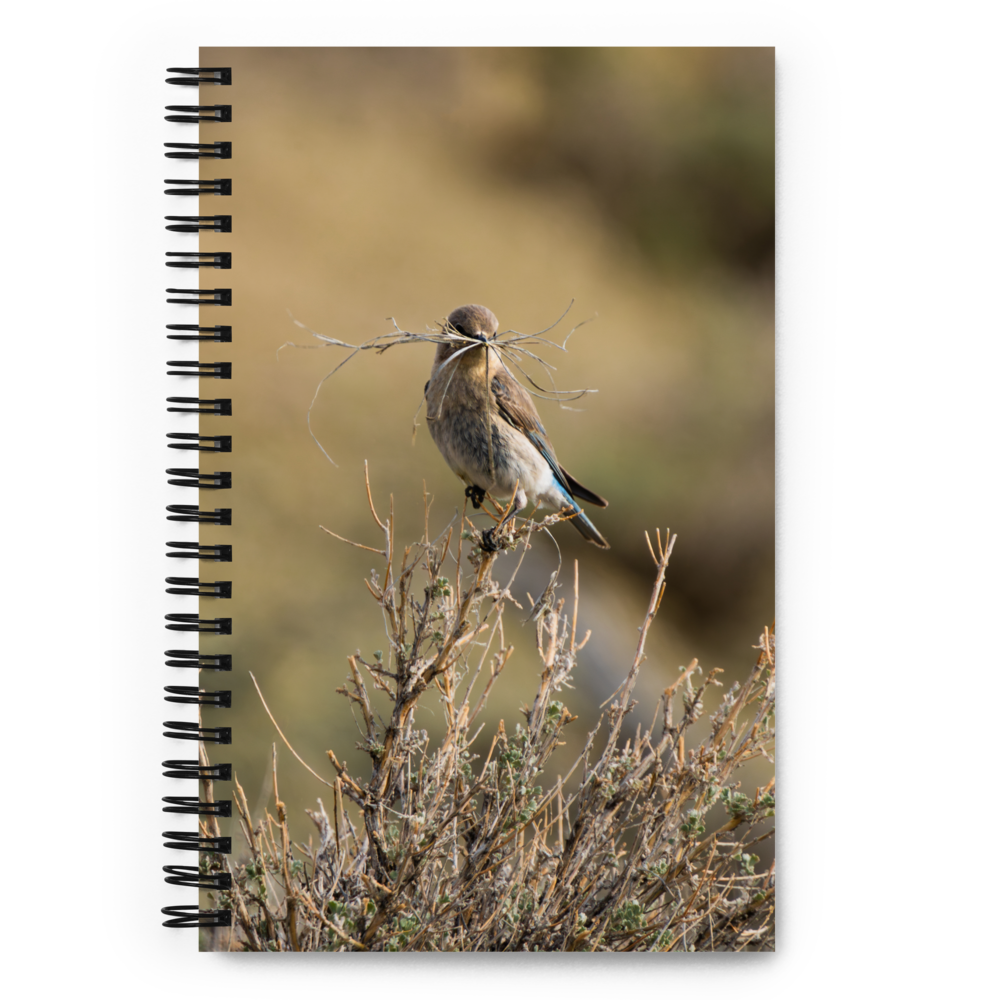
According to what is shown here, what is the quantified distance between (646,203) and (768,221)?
940 millimetres

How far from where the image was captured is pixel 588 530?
14.6 ft

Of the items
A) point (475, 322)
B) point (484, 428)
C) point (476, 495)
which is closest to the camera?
point (475, 322)

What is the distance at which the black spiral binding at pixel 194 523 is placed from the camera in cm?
310

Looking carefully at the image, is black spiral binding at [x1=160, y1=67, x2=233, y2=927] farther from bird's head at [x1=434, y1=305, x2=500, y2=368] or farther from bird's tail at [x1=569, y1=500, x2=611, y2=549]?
bird's tail at [x1=569, y1=500, x2=611, y2=549]

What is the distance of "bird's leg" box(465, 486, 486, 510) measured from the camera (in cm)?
437

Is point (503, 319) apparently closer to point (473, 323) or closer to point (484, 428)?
point (473, 323)

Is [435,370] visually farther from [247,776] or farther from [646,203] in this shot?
[247,776]

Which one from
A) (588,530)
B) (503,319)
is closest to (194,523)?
(503,319)

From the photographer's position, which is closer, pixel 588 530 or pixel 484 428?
pixel 484 428

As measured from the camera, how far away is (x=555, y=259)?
4.43 metres

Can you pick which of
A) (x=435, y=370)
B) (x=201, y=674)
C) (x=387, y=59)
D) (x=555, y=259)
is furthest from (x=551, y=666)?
(x=387, y=59)

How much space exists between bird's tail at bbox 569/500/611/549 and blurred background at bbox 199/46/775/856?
15cm

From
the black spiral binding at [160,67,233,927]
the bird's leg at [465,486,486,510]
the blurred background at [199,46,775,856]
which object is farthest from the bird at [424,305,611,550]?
the black spiral binding at [160,67,233,927]

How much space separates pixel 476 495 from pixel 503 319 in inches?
30.8
